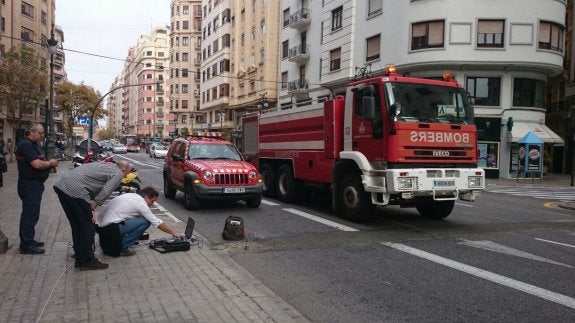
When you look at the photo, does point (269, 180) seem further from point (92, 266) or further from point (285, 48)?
point (285, 48)

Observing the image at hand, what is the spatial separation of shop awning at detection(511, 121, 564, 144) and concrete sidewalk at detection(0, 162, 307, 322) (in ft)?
85.7

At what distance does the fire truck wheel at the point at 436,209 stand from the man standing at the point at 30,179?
7405 mm

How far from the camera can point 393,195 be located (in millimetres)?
9266

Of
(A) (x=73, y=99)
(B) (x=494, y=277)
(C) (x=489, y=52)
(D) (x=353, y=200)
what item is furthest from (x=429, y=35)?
(A) (x=73, y=99)

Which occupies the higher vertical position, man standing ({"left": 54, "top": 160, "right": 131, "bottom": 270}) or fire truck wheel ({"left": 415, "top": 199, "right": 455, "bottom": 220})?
man standing ({"left": 54, "top": 160, "right": 131, "bottom": 270})

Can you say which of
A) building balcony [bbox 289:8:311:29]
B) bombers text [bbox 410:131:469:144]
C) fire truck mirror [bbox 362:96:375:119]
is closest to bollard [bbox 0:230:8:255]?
fire truck mirror [bbox 362:96:375:119]

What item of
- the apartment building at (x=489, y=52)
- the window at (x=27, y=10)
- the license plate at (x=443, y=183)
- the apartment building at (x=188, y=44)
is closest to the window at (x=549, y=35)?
the apartment building at (x=489, y=52)

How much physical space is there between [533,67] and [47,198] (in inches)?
1057

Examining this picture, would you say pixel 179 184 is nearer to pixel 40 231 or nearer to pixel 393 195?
pixel 40 231

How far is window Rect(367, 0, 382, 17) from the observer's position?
3120cm

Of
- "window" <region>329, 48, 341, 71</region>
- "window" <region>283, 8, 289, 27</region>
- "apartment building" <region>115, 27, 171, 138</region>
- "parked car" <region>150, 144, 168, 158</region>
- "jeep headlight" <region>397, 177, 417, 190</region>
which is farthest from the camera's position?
"apartment building" <region>115, 27, 171, 138</region>

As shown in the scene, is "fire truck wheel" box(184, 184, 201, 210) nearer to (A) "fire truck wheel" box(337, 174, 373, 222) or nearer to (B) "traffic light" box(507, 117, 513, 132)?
(A) "fire truck wheel" box(337, 174, 373, 222)

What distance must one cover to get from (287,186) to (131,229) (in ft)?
22.6

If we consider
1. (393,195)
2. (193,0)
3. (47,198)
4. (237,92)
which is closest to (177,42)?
(193,0)
